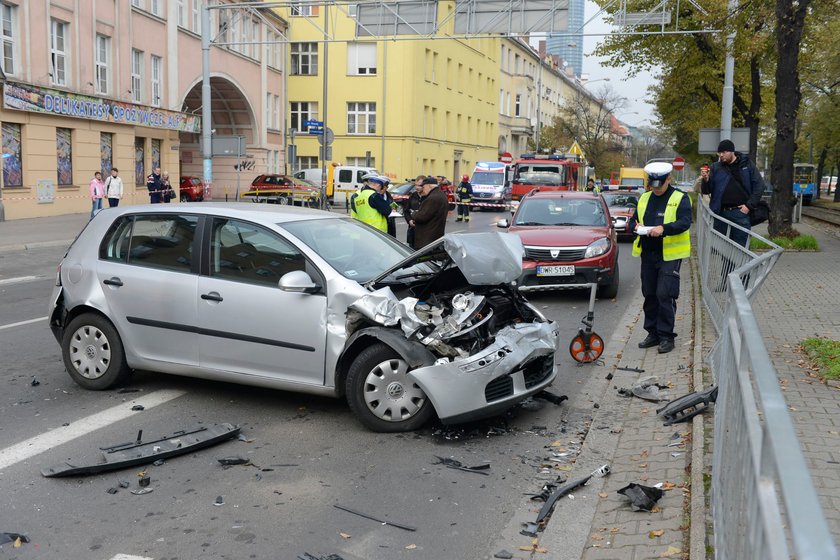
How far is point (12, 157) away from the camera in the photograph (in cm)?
2727

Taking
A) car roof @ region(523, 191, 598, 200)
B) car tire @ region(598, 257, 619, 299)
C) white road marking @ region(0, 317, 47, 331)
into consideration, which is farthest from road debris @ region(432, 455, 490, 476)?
car roof @ region(523, 191, 598, 200)

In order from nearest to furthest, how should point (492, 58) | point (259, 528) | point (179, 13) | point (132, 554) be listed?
point (132, 554), point (259, 528), point (179, 13), point (492, 58)

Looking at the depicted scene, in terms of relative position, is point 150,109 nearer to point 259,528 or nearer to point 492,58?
point 259,528

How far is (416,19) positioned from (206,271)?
21.9 metres

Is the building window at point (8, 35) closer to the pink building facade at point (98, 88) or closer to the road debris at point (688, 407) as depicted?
the pink building facade at point (98, 88)

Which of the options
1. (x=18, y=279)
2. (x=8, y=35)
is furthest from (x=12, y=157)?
(x=18, y=279)

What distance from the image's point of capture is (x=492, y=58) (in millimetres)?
75750

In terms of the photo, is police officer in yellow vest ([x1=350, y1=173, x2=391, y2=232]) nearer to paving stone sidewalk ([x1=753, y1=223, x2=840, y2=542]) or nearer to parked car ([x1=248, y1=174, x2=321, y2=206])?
paving stone sidewalk ([x1=753, y1=223, x2=840, y2=542])

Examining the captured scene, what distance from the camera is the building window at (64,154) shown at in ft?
97.6

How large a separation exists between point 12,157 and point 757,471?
28924 millimetres

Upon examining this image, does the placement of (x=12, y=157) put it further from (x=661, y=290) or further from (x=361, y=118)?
(x=361, y=118)

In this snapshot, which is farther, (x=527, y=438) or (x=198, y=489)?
(x=527, y=438)

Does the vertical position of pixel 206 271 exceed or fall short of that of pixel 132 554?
it exceeds it

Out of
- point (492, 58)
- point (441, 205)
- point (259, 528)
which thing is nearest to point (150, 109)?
point (441, 205)
